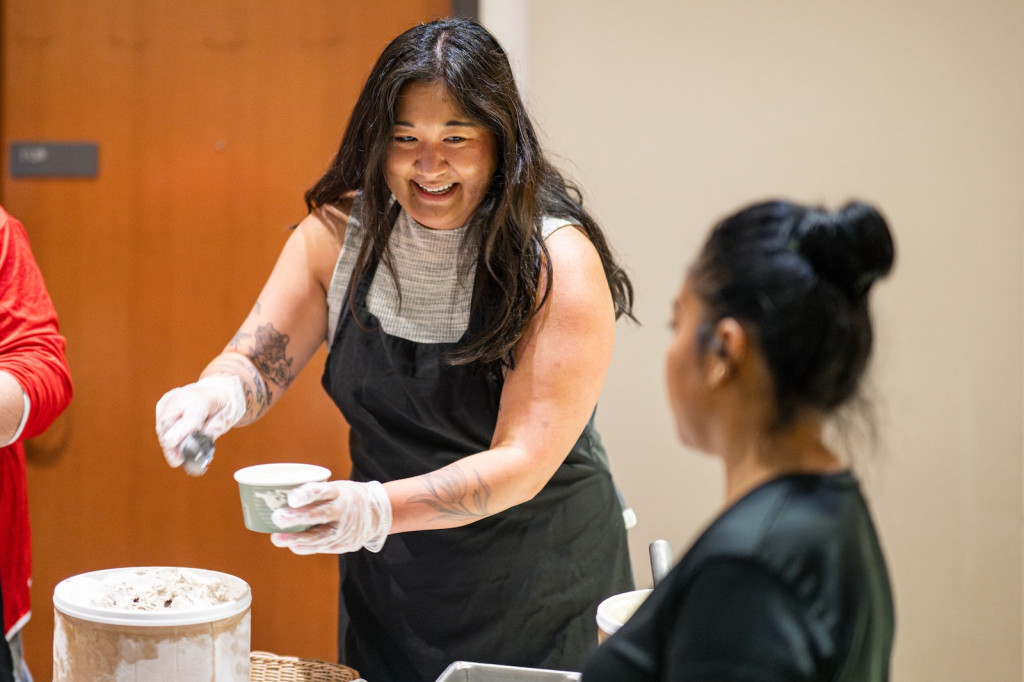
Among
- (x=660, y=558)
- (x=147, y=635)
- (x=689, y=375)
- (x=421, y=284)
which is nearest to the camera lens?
(x=689, y=375)

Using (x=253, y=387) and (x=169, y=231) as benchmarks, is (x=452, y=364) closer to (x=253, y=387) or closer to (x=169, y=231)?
(x=253, y=387)

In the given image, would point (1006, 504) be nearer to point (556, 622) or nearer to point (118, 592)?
point (556, 622)

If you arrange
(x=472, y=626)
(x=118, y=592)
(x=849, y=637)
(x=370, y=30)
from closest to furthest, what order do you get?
(x=849, y=637) < (x=118, y=592) < (x=472, y=626) < (x=370, y=30)

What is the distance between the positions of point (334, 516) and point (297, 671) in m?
0.32

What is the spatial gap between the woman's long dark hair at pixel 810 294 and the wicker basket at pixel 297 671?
93cm

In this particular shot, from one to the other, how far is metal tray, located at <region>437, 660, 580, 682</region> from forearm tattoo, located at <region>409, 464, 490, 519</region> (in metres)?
0.28

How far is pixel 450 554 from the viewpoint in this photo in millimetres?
1593

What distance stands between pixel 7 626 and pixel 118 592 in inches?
19.3

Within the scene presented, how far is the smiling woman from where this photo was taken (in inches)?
57.5

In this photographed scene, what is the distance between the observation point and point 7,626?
5.29 ft

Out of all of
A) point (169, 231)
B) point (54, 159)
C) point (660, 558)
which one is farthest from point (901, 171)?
point (54, 159)

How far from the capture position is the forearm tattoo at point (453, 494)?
55.0 inches

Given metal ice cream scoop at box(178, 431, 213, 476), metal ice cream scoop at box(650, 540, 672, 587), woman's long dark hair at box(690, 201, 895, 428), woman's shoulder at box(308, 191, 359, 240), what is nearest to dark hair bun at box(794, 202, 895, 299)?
woman's long dark hair at box(690, 201, 895, 428)

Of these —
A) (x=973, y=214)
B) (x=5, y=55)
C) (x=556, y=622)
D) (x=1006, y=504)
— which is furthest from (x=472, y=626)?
(x=5, y=55)
